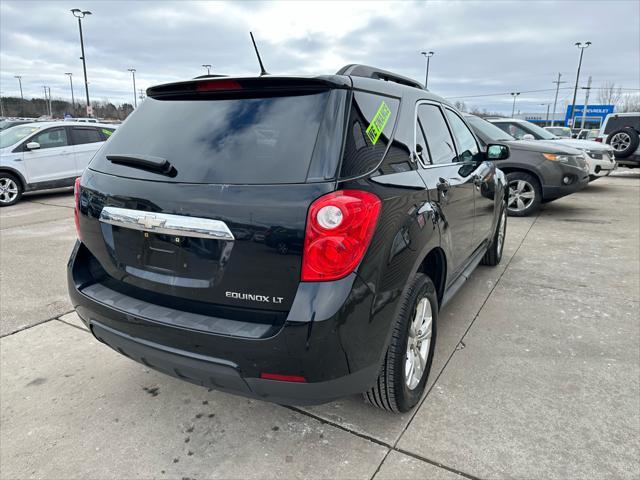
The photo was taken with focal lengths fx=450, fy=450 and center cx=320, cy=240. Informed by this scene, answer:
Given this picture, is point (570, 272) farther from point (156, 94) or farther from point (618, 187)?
point (618, 187)

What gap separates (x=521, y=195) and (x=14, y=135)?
10.5 meters

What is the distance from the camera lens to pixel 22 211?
27.8 feet

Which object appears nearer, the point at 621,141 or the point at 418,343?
the point at 418,343

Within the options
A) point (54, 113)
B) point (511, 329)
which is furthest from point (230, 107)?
point (54, 113)

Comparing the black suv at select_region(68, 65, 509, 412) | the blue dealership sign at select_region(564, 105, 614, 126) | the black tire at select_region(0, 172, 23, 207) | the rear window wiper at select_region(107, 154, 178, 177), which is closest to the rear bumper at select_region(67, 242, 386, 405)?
the black suv at select_region(68, 65, 509, 412)

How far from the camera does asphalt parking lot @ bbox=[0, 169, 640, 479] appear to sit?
6.89 ft

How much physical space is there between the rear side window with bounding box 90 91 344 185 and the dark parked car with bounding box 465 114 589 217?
611 cm

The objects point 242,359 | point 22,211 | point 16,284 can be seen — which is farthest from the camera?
point 22,211

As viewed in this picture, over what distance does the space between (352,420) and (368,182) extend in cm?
132

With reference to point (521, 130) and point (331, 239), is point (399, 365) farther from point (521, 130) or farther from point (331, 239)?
point (521, 130)

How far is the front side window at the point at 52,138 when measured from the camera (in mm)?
9781

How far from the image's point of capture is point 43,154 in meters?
9.72

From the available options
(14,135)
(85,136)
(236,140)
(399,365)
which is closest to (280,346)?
(399,365)

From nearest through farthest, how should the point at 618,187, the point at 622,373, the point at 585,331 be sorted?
the point at 622,373
the point at 585,331
the point at 618,187
